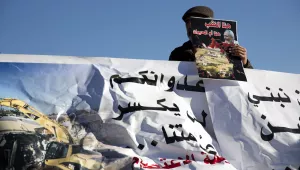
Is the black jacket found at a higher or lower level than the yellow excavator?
higher

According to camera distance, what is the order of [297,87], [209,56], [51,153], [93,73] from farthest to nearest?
[297,87] < [209,56] < [93,73] < [51,153]

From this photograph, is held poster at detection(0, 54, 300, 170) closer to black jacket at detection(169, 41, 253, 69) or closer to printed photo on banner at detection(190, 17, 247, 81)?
printed photo on banner at detection(190, 17, 247, 81)

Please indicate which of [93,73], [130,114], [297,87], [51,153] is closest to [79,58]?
[93,73]

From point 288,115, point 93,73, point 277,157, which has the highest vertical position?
point 93,73

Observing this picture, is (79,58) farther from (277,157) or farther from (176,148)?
(277,157)

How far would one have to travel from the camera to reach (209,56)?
466 cm

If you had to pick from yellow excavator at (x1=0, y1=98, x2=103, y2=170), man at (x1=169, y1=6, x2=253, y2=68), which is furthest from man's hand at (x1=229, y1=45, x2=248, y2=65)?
yellow excavator at (x1=0, y1=98, x2=103, y2=170)

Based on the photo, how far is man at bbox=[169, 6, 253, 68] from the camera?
4.75 meters

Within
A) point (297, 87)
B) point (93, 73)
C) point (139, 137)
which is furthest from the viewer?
point (297, 87)

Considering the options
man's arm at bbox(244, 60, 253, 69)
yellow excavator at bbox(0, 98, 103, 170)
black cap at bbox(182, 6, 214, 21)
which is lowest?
yellow excavator at bbox(0, 98, 103, 170)

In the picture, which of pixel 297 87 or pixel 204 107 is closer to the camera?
pixel 204 107

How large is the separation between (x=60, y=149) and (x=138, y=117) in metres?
0.73

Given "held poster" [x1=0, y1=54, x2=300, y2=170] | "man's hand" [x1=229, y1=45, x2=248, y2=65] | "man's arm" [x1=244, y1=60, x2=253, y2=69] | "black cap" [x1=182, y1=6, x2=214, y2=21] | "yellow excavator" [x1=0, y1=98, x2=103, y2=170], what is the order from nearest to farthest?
"yellow excavator" [x1=0, y1=98, x2=103, y2=170] < "held poster" [x1=0, y1=54, x2=300, y2=170] < "man's hand" [x1=229, y1=45, x2=248, y2=65] < "man's arm" [x1=244, y1=60, x2=253, y2=69] < "black cap" [x1=182, y1=6, x2=214, y2=21]

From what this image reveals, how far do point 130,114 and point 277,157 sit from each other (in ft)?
4.32
